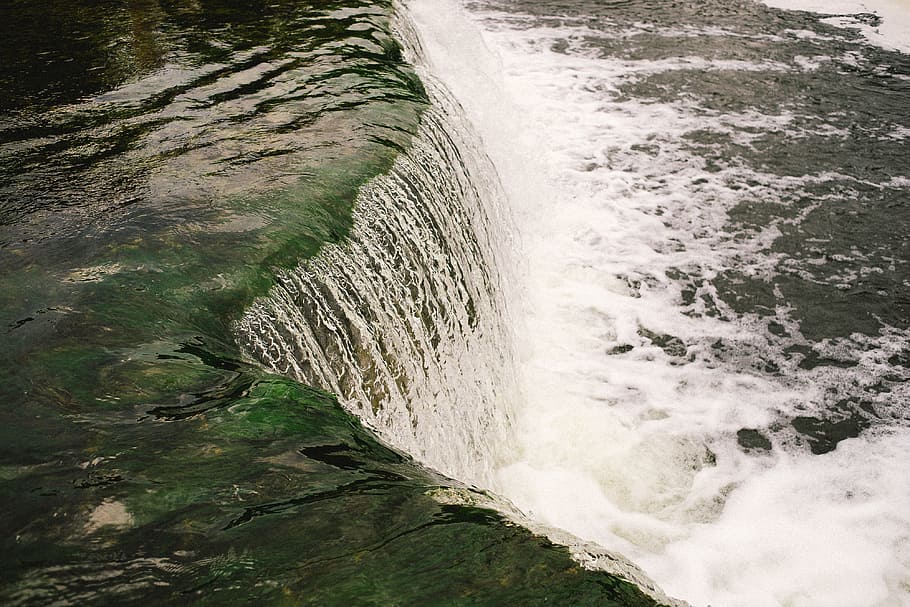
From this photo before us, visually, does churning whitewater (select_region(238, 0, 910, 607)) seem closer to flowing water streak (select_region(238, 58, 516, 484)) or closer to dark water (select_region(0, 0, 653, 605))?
flowing water streak (select_region(238, 58, 516, 484))

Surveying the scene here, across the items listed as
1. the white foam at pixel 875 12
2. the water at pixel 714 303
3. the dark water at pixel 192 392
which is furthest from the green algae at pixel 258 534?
the white foam at pixel 875 12

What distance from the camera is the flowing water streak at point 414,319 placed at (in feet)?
9.81

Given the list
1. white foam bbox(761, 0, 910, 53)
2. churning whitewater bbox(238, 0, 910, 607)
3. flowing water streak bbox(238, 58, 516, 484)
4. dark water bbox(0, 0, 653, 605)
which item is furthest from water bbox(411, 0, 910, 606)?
dark water bbox(0, 0, 653, 605)

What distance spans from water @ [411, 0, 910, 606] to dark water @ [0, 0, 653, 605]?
1.71 m

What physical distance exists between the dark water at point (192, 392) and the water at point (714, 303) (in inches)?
67.5

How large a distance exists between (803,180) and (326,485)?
6001 millimetres

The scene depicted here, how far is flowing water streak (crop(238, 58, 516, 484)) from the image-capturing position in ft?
9.81

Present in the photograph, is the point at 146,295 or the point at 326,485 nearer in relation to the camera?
the point at 326,485

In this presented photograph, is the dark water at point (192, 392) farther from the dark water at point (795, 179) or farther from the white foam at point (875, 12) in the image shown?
the white foam at point (875, 12)

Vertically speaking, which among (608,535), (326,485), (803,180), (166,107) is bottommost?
(608,535)

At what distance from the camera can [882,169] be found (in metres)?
6.89

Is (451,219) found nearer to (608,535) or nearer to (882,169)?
(608,535)

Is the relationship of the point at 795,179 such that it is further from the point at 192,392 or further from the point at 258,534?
the point at 258,534

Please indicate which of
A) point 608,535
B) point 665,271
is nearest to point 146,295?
point 608,535
